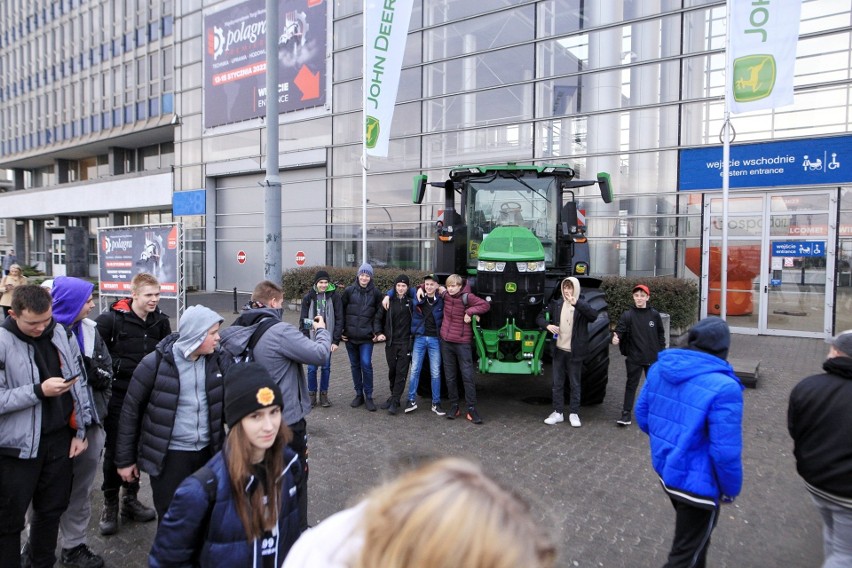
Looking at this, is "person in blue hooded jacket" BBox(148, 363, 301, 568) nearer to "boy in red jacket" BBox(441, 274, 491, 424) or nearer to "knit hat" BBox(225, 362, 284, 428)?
"knit hat" BBox(225, 362, 284, 428)

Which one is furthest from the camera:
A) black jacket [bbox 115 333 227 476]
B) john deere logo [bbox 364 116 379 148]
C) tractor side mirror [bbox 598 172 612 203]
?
john deere logo [bbox 364 116 379 148]

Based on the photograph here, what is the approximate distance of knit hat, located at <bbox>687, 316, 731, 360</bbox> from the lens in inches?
125

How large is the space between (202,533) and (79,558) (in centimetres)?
217

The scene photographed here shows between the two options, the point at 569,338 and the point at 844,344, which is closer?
the point at 844,344

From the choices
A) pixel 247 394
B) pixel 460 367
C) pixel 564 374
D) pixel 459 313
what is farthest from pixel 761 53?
pixel 247 394

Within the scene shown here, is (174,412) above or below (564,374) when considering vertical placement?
above

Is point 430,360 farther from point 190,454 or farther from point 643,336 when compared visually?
point 190,454

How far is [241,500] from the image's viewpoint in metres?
2.13

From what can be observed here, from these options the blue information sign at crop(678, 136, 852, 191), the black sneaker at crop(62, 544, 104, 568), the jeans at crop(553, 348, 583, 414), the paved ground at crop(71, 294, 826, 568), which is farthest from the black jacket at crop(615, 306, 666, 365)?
the blue information sign at crop(678, 136, 852, 191)

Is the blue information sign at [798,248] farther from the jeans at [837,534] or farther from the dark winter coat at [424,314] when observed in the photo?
the jeans at [837,534]

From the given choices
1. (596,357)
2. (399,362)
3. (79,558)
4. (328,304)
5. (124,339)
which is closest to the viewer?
(79,558)

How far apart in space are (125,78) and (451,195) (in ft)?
97.4

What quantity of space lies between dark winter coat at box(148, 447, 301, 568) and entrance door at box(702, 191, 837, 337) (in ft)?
45.5

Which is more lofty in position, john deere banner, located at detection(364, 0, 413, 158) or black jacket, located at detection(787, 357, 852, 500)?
john deere banner, located at detection(364, 0, 413, 158)
